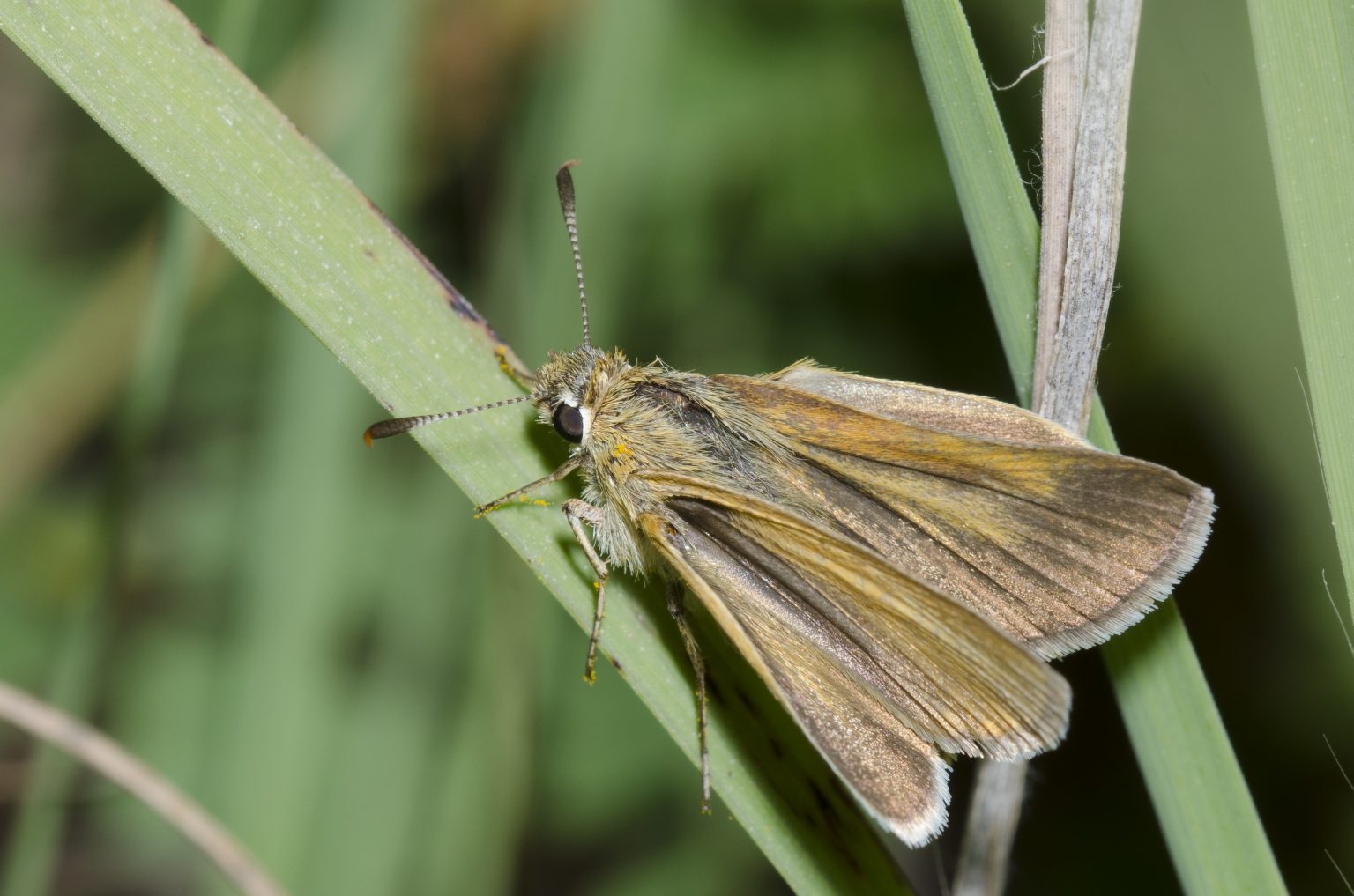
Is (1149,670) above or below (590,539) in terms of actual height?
below

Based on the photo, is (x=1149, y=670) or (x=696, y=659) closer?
(x=1149, y=670)

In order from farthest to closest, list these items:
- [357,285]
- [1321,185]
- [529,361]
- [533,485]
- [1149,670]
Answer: [529,361], [533,485], [357,285], [1149,670], [1321,185]

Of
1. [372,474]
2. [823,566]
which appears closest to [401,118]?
[372,474]

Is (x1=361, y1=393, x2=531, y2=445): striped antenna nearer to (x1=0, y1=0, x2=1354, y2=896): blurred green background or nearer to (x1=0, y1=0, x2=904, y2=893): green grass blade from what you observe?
(x1=0, y1=0, x2=904, y2=893): green grass blade

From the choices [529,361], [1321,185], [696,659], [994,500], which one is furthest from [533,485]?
[1321,185]

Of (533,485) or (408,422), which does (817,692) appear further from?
(408,422)

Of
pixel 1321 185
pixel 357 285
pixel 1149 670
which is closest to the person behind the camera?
pixel 1321 185

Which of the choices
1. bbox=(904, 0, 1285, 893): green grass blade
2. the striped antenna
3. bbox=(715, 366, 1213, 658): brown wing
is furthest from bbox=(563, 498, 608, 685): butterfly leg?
bbox=(904, 0, 1285, 893): green grass blade
